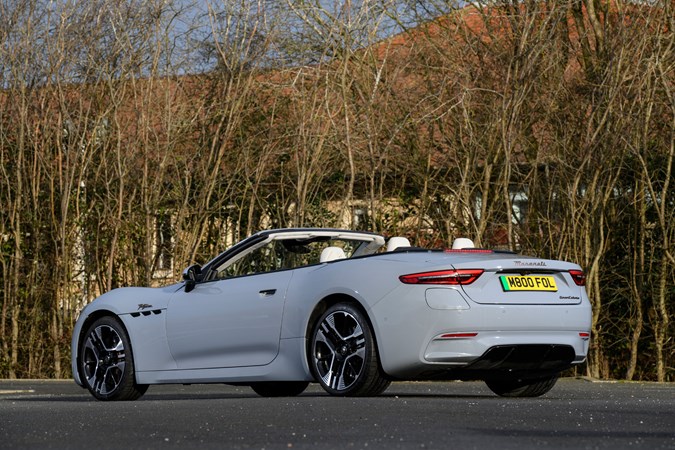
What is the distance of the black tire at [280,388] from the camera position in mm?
12633

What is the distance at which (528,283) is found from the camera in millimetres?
10648

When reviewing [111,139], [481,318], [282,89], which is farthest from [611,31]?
[481,318]

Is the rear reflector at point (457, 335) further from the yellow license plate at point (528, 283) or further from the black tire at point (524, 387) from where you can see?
the black tire at point (524, 387)

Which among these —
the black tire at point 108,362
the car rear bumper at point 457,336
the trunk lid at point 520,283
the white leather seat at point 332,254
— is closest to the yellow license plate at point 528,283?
the trunk lid at point 520,283

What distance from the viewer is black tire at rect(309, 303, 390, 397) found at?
417 inches

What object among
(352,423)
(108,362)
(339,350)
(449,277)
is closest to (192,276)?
(108,362)

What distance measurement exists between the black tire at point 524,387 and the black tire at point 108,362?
3070mm

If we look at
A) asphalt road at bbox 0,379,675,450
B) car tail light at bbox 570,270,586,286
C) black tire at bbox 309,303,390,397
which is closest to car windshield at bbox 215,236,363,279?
black tire at bbox 309,303,390,397

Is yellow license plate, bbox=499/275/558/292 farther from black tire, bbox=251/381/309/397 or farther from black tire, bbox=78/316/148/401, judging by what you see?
black tire, bbox=78/316/148/401

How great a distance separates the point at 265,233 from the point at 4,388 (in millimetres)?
4942

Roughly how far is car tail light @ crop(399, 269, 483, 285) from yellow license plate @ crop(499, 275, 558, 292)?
0.79ft

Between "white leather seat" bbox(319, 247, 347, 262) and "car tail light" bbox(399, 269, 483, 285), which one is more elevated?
"white leather seat" bbox(319, 247, 347, 262)

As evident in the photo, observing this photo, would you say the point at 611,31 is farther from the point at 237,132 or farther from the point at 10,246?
the point at 10,246

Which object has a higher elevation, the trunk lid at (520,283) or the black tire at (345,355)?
the trunk lid at (520,283)
